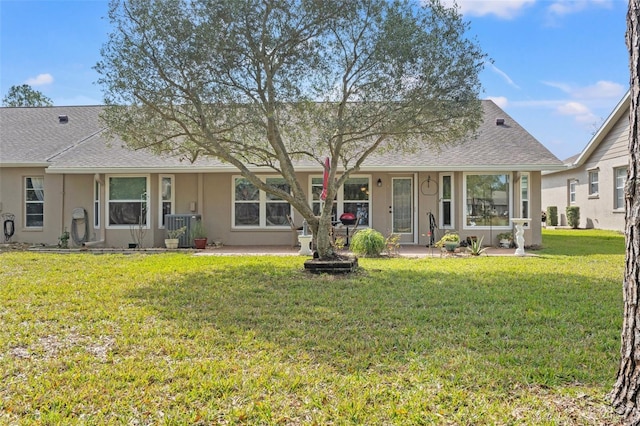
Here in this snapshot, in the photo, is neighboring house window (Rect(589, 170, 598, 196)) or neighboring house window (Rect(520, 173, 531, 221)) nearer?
neighboring house window (Rect(520, 173, 531, 221))

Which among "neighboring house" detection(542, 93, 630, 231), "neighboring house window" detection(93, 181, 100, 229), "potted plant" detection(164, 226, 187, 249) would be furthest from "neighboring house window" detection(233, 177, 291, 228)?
"neighboring house" detection(542, 93, 630, 231)

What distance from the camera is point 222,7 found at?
7.17 m

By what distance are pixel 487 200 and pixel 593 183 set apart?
9290 millimetres

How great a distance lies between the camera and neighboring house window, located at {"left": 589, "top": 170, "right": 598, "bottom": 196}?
18.6m

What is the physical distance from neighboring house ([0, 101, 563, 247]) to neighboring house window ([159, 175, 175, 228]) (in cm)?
3

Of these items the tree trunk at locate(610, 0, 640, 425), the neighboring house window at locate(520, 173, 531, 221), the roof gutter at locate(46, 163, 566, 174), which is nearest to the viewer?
the tree trunk at locate(610, 0, 640, 425)

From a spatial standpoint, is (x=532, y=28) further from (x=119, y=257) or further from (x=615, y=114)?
(x=119, y=257)

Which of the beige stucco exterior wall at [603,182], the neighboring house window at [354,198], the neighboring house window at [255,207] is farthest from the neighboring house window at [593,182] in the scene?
the neighboring house window at [255,207]

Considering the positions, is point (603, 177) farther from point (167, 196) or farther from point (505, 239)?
point (167, 196)

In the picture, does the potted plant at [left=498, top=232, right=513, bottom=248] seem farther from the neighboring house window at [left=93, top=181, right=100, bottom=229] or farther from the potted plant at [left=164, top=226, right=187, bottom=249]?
the neighboring house window at [left=93, top=181, right=100, bottom=229]

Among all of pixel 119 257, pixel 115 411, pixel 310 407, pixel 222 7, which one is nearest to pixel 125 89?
pixel 222 7

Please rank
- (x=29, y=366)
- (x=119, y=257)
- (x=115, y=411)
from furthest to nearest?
(x=119, y=257) < (x=29, y=366) < (x=115, y=411)

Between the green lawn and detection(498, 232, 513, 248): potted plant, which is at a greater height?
detection(498, 232, 513, 248): potted plant

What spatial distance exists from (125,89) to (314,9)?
3.74 m
